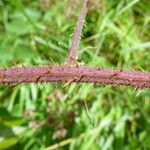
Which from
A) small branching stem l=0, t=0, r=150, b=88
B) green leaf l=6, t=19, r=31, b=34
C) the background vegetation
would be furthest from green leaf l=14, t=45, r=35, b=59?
small branching stem l=0, t=0, r=150, b=88

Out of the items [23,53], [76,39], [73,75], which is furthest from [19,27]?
[73,75]

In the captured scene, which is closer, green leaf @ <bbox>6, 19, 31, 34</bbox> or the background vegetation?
the background vegetation

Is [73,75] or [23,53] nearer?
[73,75]

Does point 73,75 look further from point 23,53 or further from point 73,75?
point 23,53

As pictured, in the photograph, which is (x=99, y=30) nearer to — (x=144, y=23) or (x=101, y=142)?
(x=144, y=23)

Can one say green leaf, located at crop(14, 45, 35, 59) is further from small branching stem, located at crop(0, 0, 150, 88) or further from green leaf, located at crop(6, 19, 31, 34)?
small branching stem, located at crop(0, 0, 150, 88)
